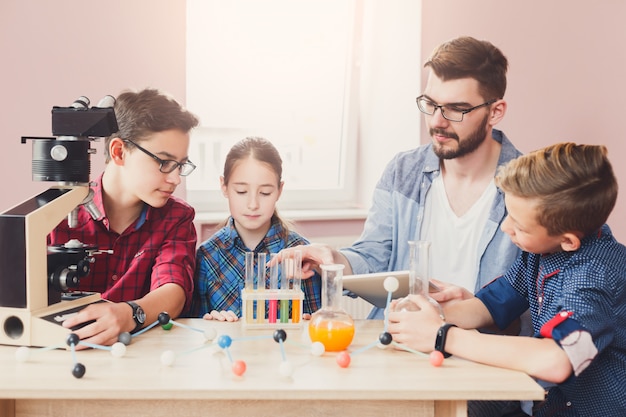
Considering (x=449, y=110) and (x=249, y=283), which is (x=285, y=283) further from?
(x=449, y=110)

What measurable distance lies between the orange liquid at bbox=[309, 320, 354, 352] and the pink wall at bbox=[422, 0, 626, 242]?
2488 millimetres

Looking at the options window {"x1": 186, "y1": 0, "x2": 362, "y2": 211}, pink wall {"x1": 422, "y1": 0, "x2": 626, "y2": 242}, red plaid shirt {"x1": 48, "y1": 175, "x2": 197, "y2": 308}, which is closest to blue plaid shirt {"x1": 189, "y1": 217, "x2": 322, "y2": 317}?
red plaid shirt {"x1": 48, "y1": 175, "x2": 197, "y2": 308}

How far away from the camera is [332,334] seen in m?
1.62

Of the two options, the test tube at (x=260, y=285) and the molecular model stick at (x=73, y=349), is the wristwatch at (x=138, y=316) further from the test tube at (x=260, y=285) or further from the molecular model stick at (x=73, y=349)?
the test tube at (x=260, y=285)

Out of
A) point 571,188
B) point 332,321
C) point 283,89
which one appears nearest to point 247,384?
point 332,321

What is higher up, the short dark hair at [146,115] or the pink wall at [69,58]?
the pink wall at [69,58]

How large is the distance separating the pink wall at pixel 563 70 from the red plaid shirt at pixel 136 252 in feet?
7.18

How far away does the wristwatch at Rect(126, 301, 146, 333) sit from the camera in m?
1.78

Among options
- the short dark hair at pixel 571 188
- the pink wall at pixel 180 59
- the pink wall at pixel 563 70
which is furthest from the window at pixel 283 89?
the short dark hair at pixel 571 188

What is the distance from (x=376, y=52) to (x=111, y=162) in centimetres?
207

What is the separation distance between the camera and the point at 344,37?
13.0 ft

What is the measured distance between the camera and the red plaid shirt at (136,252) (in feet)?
7.00

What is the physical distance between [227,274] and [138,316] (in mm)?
599

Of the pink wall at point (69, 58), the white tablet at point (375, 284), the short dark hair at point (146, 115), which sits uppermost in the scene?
the pink wall at point (69, 58)
